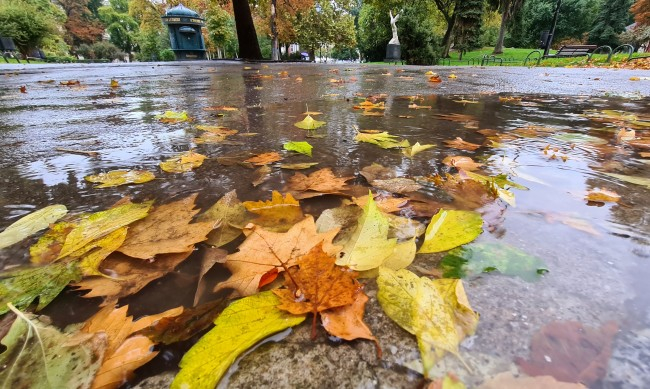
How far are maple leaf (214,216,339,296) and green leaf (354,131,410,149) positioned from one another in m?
0.78

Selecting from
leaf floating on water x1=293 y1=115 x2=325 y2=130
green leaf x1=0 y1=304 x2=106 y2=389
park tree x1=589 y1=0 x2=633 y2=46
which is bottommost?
green leaf x1=0 y1=304 x2=106 y2=389

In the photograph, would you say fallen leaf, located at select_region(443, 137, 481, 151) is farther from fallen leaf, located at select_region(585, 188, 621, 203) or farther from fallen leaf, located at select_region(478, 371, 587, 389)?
fallen leaf, located at select_region(478, 371, 587, 389)

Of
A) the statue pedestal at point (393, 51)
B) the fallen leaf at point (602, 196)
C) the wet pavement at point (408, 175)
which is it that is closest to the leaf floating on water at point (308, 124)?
the wet pavement at point (408, 175)

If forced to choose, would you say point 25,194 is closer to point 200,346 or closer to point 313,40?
point 200,346

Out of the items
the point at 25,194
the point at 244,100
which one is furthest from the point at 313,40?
the point at 25,194

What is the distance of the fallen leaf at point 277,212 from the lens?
767 millimetres

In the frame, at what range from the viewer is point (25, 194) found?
37.4 inches

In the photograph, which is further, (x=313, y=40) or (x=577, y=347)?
(x=313, y=40)

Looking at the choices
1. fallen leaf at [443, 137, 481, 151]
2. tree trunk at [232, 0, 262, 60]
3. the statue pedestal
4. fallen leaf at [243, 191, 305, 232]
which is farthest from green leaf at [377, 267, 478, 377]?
the statue pedestal

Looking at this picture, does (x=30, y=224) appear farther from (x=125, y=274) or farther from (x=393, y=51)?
(x=393, y=51)

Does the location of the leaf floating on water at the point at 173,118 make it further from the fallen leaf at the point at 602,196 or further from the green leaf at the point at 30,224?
the fallen leaf at the point at 602,196

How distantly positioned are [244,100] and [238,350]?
8.43ft

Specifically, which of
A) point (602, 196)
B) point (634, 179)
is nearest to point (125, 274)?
point (602, 196)

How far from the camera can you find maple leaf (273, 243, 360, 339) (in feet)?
1.62
